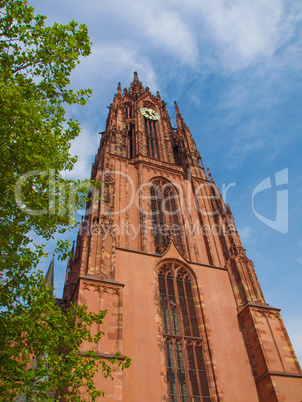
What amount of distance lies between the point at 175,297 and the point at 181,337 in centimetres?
176

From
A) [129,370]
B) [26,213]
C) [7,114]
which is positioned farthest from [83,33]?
[129,370]

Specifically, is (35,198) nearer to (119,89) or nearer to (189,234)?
(189,234)

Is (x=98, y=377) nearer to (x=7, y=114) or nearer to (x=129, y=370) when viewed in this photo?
(x=129, y=370)

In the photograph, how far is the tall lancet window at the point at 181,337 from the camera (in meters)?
11.7

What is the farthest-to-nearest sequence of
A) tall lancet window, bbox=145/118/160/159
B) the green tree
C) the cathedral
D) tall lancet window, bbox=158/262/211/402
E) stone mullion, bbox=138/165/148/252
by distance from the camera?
tall lancet window, bbox=145/118/160/159 → stone mullion, bbox=138/165/148/252 → tall lancet window, bbox=158/262/211/402 → the cathedral → the green tree

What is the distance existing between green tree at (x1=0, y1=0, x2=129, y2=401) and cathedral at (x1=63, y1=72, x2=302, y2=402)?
2.82 m

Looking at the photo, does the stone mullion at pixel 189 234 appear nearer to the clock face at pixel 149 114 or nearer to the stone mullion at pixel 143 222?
the stone mullion at pixel 143 222

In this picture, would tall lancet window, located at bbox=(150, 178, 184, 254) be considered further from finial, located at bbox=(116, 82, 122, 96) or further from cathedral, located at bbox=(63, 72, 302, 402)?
finial, located at bbox=(116, 82, 122, 96)

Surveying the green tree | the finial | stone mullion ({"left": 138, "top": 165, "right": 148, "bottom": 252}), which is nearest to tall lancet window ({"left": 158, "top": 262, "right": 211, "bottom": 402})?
stone mullion ({"left": 138, "top": 165, "right": 148, "bottom": 252})

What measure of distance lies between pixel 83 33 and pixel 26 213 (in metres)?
4.80

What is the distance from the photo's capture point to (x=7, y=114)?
7.52 metres

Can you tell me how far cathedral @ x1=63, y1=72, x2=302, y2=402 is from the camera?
456 inches

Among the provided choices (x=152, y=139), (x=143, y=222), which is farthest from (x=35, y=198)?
(x=152, y=139)

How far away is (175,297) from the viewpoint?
47.3ft
